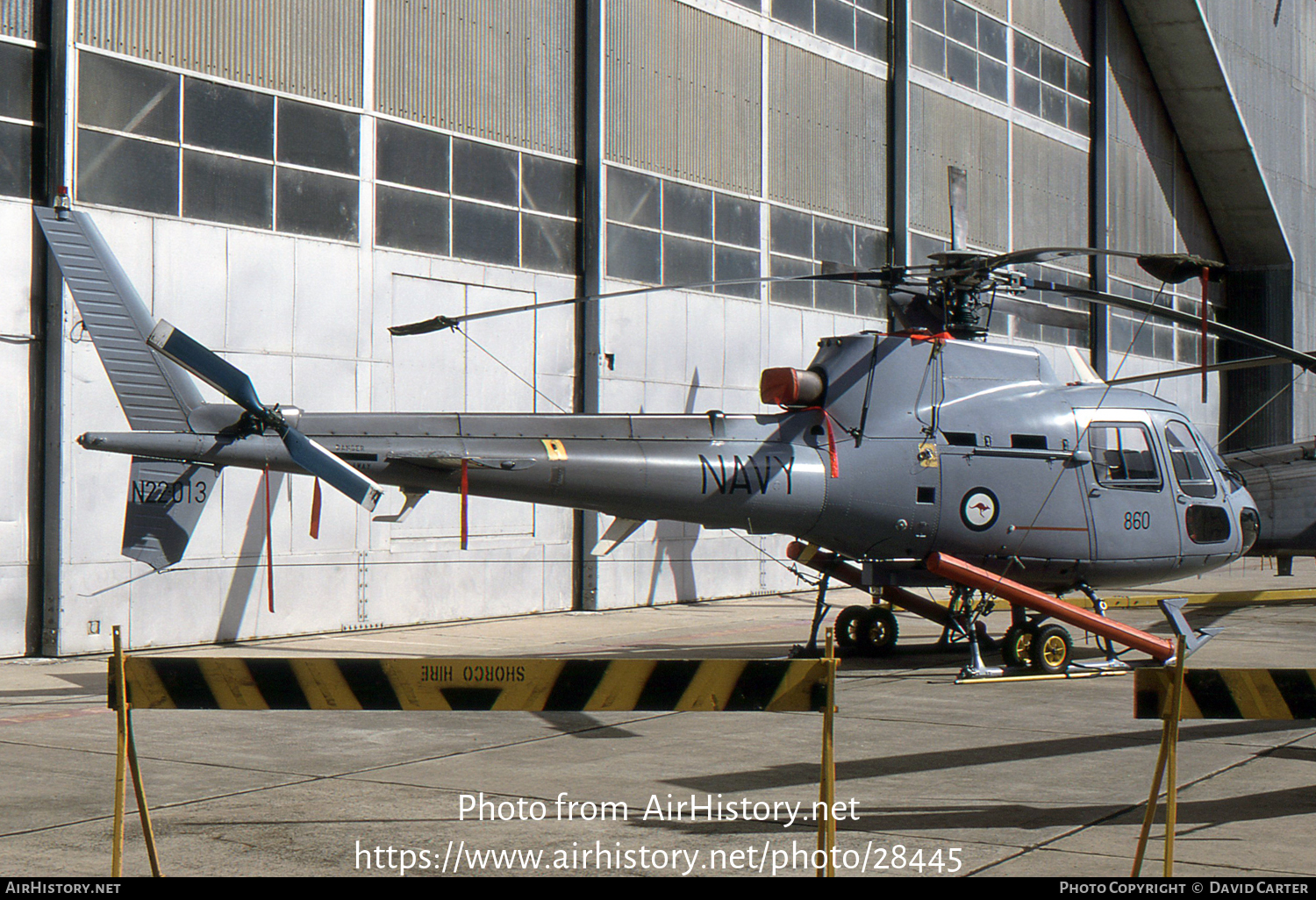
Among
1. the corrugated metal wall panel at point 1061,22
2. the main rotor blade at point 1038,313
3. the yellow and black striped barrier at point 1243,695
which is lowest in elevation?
the yellow and black striped barrier at point 1243,695

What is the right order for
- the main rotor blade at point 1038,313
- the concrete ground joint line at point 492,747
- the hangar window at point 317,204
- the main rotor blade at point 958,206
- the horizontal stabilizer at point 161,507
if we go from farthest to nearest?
the hangar window at point 317,204, the main rotor blade at point 1038,313, the main rotor blade at point 958,206, the horizontal stabilizer at point 161,507, the concrete ground joint line at point 492,747

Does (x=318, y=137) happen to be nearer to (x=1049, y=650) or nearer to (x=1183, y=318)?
(x=1183, y=318)

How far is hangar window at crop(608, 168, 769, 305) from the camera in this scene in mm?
21391

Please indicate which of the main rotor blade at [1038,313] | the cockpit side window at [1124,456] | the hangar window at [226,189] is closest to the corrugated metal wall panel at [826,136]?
the hangar window at [226,189]

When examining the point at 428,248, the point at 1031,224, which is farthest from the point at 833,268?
the point at 1031,224

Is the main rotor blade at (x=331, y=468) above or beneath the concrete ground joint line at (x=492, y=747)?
above

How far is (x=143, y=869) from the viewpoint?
20.8ft

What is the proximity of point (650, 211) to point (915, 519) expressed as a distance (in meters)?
10.0

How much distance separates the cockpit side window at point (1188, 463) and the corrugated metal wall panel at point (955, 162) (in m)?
13.0

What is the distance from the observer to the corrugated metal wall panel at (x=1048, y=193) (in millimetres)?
30562

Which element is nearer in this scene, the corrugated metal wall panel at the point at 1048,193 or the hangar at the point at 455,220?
the hangar at the point at 455,220

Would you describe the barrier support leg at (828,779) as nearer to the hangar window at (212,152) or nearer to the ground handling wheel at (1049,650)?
the ground handling wheel at (1049,650)

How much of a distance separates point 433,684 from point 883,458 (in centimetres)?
812

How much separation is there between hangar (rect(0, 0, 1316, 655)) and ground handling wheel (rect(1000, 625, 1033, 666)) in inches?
332
